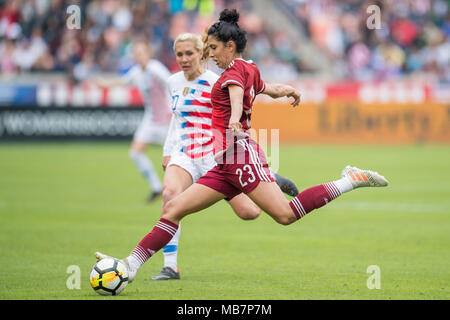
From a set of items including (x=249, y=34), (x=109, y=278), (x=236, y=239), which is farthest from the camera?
(x=249, y=34)

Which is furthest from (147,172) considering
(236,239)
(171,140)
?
(171,140)

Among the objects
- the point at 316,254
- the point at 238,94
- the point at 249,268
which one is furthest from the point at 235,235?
the point at 238,94

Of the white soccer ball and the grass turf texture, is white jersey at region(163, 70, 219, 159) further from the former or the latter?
the white soccer ball

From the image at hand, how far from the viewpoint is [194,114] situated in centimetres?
844

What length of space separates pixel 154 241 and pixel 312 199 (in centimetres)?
145

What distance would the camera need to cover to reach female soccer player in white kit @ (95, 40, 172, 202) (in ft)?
49.1

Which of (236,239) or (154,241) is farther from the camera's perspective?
(236,239)

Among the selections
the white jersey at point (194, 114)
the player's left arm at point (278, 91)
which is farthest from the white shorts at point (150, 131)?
the player's left arm at point (278, 91)

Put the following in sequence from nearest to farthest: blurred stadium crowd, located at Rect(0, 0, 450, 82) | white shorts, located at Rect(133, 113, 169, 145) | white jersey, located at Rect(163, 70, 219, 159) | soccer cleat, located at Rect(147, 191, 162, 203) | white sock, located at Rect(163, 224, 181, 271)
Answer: white sock, located at Rect(163, 224, 181, 271) → white jersey, located at Rect(163, 70, 219, 159) → soccer cleat, located at Rect(147, 191, 162, 203) → white shorts, located at Rect(133, 113, 169, 145) → blurred stadium crowd, located at Rect(0, 0, 450, 82)

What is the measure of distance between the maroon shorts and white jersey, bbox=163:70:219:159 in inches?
45.0

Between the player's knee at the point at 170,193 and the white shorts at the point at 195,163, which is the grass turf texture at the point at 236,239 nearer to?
the player's knee at the point at 170,193

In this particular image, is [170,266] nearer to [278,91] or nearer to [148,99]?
[278,91]

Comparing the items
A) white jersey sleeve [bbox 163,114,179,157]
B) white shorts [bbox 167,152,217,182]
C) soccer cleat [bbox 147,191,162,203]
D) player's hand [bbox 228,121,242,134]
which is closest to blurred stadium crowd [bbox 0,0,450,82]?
soccer cleat [bbox 147,191,162,203]

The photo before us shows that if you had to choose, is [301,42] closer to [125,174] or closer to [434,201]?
[125,174]
